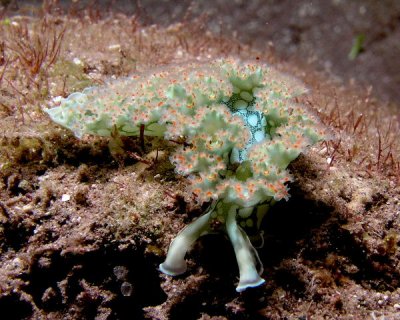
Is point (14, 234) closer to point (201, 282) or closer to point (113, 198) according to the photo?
point (113, 198)

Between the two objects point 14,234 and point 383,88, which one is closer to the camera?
point 14,234

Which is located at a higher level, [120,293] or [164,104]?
[164,104]

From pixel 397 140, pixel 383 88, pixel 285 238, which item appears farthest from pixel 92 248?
pixel 383 88

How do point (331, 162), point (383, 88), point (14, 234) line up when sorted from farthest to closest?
point (383, 88), point (331, 162), point (14, 234)

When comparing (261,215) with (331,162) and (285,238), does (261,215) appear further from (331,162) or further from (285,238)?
(331,162)

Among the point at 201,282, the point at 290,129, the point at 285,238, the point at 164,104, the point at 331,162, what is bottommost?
the point at 201,282

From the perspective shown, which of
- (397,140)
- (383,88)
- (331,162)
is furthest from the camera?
(383,88)
